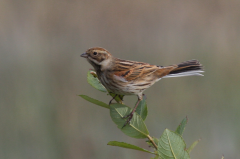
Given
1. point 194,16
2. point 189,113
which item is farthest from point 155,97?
point 194,16

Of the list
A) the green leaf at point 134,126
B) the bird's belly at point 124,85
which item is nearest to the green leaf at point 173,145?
the green leaf at point 134,126

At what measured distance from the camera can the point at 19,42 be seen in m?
7.59

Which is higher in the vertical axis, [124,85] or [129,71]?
[129,71]

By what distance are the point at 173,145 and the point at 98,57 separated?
5.17 feet

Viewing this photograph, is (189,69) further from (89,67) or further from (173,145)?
(89,67)

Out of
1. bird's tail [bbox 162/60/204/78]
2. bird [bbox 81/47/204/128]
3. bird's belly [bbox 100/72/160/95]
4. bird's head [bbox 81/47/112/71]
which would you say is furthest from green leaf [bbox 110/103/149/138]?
bird's tail [bbox 162/60/204/78]

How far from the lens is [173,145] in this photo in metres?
1.32

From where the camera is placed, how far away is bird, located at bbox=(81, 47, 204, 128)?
270 cm

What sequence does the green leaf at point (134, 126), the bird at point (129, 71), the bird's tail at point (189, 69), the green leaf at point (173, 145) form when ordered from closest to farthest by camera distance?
the green leaf at point (173, 145), the green leaf at point (134, 126), the bird at point (129, 71), the bird's tail at point (189, 69)

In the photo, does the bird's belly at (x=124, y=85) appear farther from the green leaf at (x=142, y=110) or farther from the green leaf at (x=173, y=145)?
the green leaf at (x=173, y=145)

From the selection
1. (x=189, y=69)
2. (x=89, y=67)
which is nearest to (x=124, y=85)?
(x=189, y=69)

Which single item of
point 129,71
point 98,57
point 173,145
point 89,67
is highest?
point 89,67

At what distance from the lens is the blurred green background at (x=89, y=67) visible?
5766 mm

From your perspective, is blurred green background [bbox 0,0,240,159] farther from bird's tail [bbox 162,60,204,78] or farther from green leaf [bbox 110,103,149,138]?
green leaf [bbox 110,103,149,138]
